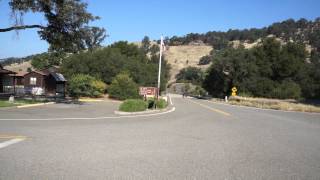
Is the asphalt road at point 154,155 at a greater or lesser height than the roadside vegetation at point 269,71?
lesser

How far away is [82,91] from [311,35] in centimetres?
13106

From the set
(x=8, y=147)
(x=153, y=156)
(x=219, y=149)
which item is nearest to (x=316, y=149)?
(x=219, y=149)

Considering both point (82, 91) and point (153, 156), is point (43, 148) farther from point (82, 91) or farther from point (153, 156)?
point (82, 91)

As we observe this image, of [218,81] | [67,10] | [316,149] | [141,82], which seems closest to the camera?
[316,149]

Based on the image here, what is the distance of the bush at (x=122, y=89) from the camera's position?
6053 centimetres

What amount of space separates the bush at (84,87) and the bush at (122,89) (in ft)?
5.87

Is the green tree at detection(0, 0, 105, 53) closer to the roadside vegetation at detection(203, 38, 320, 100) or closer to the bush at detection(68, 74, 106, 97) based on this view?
the bush at detection(68, 74, 106, 97)

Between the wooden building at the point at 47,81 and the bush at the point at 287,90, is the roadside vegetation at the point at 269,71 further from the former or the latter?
the wooden building at the point at 47,81

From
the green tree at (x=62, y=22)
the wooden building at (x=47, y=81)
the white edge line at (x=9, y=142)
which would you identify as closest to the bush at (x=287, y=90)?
the wooden building at (x=47, y=81)

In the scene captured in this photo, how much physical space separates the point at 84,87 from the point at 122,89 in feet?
15.6

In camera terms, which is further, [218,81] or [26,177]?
[218,81]

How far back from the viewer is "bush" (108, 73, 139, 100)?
199 ft

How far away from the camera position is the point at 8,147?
1220 cm

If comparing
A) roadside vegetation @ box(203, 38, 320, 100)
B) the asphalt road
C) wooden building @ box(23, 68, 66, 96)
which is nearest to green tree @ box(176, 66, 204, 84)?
roadside vegetation @ box(203, 38, 320, 100)
